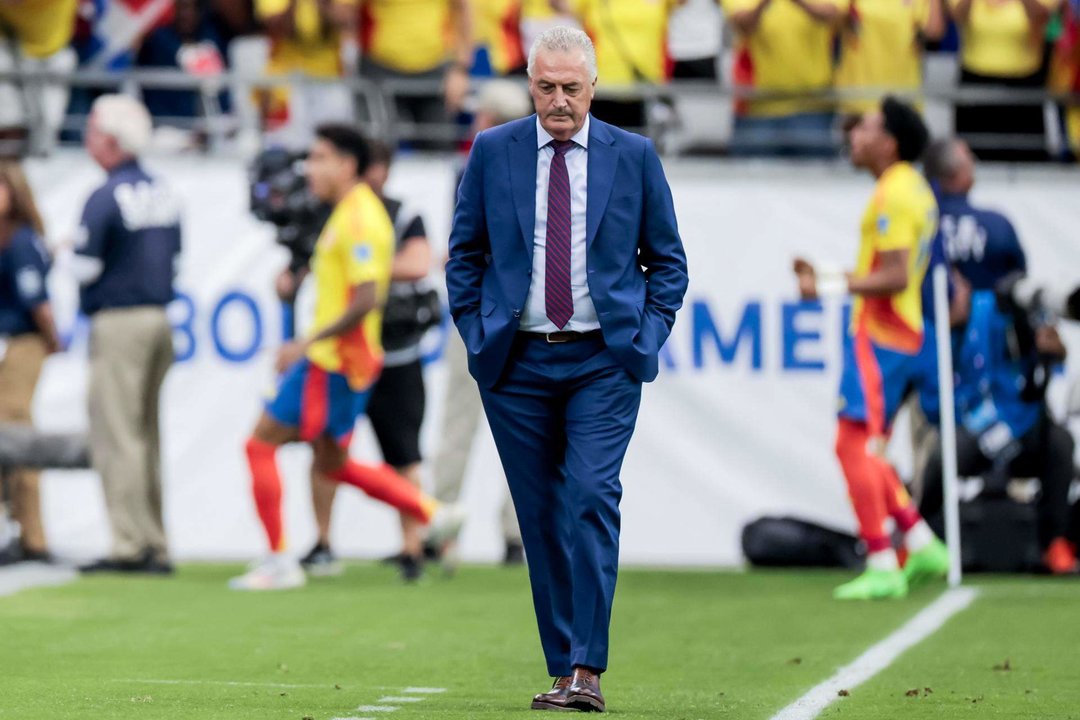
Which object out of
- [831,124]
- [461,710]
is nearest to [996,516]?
[831,124]

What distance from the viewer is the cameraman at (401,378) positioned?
11688 mm

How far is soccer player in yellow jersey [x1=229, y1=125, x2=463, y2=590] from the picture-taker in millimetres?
10930

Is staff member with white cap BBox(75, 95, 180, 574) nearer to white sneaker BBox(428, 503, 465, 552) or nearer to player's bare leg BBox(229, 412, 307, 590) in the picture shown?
player's bare leg BBox(229, 412, 307, 590)

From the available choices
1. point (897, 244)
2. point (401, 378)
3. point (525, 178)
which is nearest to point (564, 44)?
point (525, 178)

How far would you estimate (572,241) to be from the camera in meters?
6.67

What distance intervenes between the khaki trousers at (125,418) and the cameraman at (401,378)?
85 centimetres

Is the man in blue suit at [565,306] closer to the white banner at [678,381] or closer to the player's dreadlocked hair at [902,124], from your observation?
→ the player's dreadlocked hair at [902,124]

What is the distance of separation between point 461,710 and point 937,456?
612cm

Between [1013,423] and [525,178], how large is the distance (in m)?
6.11

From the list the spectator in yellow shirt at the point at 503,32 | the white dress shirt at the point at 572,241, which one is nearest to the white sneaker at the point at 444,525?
the spectator in yellow shirt at the point at 503,32

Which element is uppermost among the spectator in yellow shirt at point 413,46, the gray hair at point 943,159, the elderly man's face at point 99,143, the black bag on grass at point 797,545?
the spectator in yellow shirt at point 413,46

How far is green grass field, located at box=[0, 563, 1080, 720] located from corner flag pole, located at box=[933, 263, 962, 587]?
0.29 meters

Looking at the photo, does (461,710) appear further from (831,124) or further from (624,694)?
(831,124)

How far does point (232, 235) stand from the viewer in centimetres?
1354
